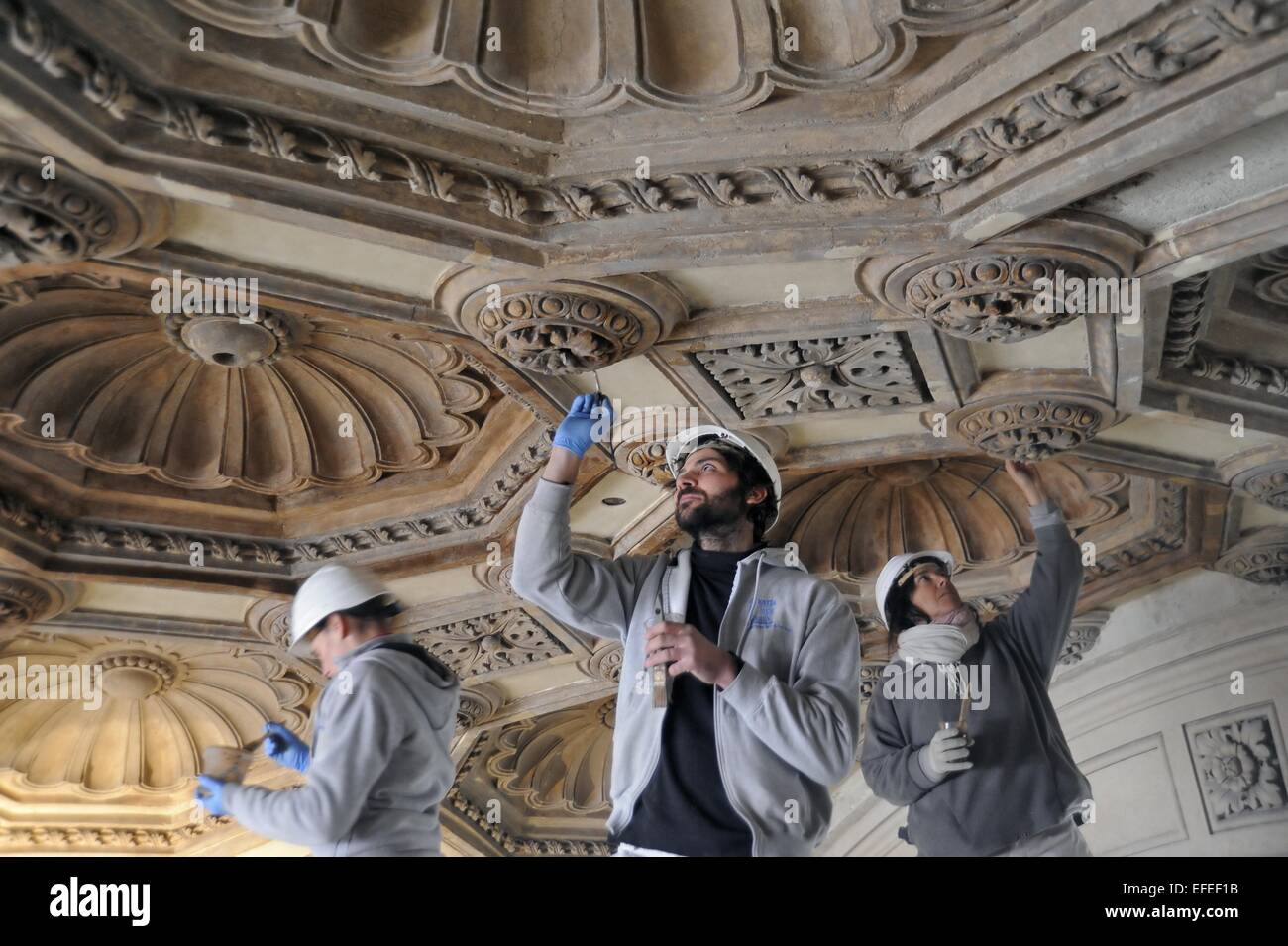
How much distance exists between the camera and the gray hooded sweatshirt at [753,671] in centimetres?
294

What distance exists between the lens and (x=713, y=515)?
11.4ft

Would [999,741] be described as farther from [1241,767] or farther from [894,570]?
[1241,767]

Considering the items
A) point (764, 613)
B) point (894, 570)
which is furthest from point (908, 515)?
point (764, 613)

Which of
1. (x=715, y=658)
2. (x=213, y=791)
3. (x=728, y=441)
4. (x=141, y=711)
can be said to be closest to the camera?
(x=715, y=658)

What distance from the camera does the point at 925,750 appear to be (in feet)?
13.5

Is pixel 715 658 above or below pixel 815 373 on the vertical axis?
below

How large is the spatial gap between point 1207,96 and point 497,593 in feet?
17.4

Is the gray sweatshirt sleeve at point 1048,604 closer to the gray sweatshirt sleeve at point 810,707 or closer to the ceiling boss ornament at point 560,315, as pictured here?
the gray sweatshirt sleeve at point 810,707

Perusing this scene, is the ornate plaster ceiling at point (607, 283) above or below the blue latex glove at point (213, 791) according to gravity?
above

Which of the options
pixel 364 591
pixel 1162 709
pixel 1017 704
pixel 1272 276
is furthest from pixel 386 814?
pixel 1162 709

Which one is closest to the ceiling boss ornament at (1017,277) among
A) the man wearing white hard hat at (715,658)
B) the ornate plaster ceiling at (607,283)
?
the ornate plaster ceiling at (607,283)

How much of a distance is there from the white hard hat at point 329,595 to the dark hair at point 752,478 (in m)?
0.97

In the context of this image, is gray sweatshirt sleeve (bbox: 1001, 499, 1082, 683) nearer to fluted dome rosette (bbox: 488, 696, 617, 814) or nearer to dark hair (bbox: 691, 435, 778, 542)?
dark hair (bbox: 691, 435, 778, 542)

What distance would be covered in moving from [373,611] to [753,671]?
104 cm
